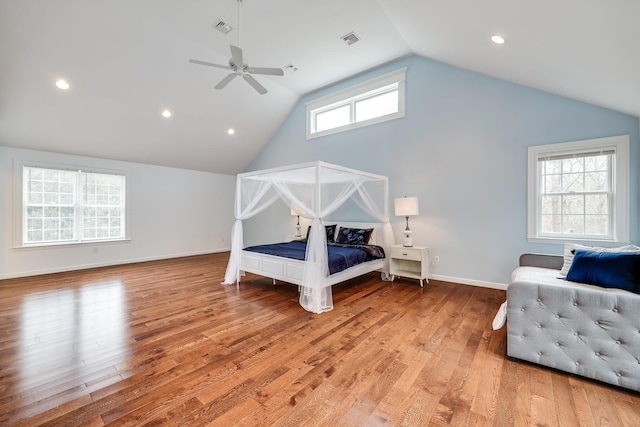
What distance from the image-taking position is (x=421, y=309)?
343cm

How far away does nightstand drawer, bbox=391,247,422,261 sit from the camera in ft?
14.6

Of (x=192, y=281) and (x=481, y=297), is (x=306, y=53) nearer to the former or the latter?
(x=192, y=281)

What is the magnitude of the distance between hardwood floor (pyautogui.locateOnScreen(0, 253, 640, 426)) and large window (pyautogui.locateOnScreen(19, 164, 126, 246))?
2.33 metres

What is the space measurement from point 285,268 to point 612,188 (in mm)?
4506

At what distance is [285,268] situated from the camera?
3994mm

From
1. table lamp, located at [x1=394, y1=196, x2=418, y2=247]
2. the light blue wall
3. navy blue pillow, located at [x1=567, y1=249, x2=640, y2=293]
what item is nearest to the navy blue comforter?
table lamp, located at [x1=394, y1=196, x2=418, y2=247]

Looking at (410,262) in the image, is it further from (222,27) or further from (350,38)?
(222,27)

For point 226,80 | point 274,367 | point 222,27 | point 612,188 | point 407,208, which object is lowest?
point 274,367

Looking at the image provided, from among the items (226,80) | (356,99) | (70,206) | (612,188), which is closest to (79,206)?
(70,206)

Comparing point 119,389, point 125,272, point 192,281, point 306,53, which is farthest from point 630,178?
point 125,272

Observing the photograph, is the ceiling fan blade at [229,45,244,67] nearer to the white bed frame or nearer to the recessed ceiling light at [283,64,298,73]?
the recessed ceiling light at [283,64,298,73]

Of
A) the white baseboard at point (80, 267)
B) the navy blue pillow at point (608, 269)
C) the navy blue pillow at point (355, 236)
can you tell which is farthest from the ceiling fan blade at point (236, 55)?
the white baseboard at point (80, 267)

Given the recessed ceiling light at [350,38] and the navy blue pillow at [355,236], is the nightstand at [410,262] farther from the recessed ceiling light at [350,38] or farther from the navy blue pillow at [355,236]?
the recessed ceiling light at [350,38]

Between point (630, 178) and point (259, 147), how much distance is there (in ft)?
24.1
